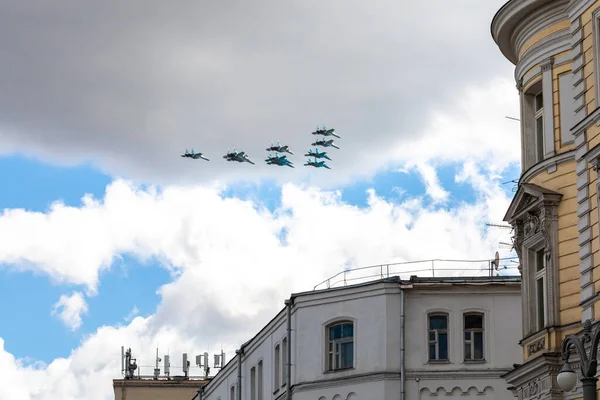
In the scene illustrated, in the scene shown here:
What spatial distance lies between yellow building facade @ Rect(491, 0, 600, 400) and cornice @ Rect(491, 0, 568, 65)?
0.03 m

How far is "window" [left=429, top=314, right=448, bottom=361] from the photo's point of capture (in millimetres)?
54250

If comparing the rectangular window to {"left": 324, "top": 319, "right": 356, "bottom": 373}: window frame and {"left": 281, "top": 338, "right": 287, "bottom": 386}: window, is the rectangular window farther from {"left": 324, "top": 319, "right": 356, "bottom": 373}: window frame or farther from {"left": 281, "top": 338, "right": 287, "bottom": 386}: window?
{"left": 324, "top": 319, "right": 356, "bottom": 373}: window frame

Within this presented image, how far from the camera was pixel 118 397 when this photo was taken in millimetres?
106562

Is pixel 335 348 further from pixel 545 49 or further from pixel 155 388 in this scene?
pixel 155 388

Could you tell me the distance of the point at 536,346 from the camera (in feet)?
121

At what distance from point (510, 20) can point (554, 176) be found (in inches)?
199

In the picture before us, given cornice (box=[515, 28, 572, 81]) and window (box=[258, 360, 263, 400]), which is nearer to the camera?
cornice (box=[515, 28, 572, 81])

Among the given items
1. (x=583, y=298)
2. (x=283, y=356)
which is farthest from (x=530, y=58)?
(x=283, y=356)

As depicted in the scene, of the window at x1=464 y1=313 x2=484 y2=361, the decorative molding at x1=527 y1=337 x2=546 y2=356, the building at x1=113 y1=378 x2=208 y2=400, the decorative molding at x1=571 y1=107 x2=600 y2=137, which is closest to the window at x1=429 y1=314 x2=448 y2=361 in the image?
the window at x1=464 y1=313 x2=484 y2=361

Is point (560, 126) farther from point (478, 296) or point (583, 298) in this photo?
point (478, 296)

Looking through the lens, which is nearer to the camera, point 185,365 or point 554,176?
point 554,176

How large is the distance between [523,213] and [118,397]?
72.8m

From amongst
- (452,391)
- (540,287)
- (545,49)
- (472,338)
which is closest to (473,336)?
(472,338)

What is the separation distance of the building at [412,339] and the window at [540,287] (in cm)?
1495
